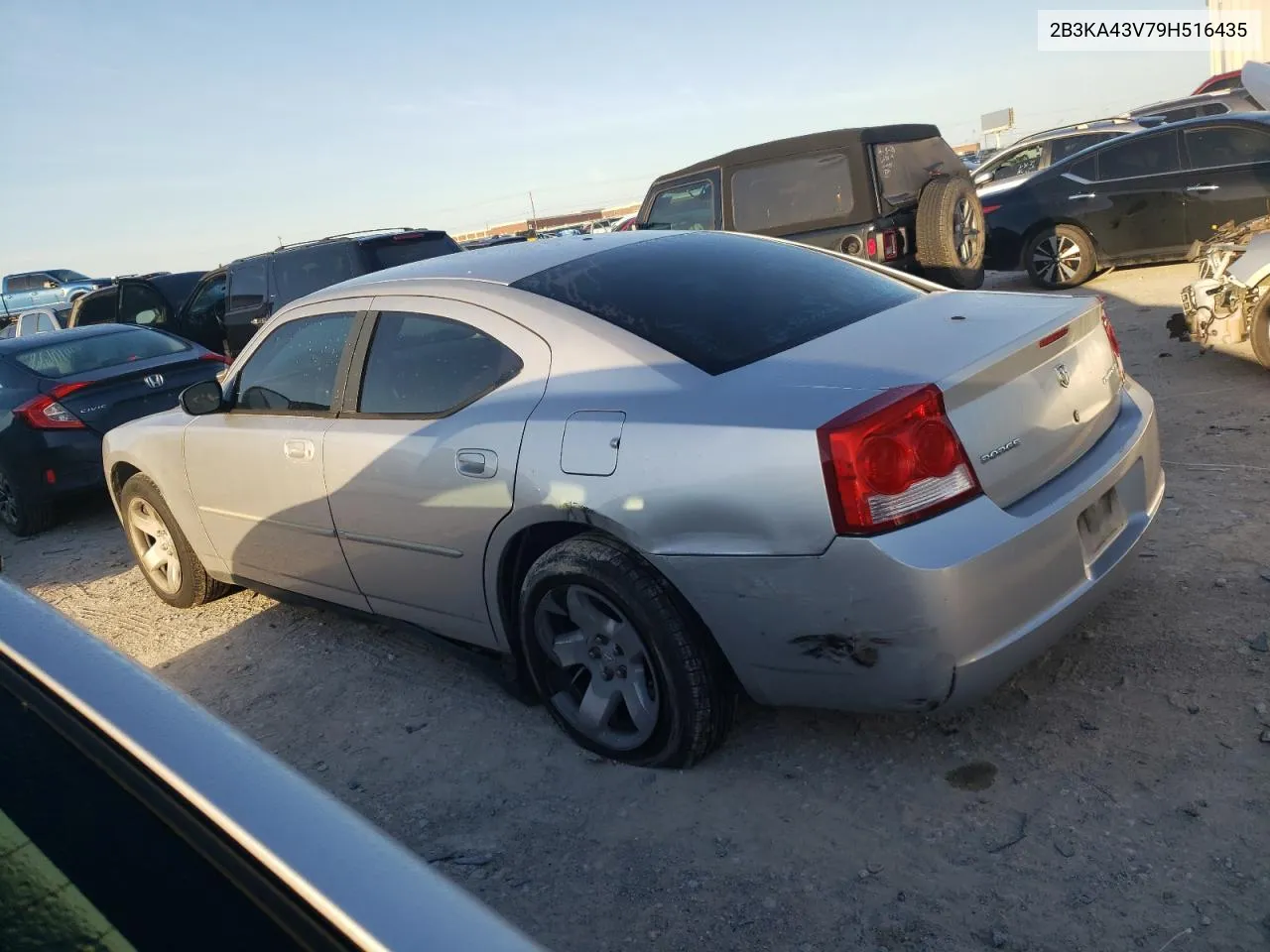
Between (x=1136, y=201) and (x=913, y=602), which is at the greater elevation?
(x=1136, y=201)

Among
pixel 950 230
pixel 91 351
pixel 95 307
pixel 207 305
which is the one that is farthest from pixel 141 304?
pixel 950 230

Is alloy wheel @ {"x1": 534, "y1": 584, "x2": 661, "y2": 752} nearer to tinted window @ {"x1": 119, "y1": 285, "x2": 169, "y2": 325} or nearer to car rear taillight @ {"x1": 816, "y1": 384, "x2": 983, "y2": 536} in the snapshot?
car rear taillight @ {"x1": 816, "y1": 384, "x2": 983, "y2": 536}

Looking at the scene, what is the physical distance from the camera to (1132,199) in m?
10.2

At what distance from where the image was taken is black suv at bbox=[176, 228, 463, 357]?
9.48 metres

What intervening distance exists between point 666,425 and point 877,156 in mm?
6528

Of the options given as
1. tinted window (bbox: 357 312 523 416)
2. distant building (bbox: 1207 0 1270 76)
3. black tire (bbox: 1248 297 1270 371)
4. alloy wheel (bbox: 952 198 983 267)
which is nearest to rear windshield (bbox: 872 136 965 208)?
alloy wheel (bbox: 952 198 983 267)

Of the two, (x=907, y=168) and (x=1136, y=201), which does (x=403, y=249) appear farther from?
(x=1136, y=201)

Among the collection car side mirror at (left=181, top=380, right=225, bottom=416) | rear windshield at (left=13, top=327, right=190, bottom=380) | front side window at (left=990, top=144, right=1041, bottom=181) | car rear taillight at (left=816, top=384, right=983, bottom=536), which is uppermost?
front side window at (left=990, top=144, right=1041, bottom=181)

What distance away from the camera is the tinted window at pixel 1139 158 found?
32.5 feet

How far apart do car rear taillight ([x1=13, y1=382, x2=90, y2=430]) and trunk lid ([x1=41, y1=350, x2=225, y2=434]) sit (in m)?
0.03

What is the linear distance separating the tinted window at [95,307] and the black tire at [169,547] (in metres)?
8.98

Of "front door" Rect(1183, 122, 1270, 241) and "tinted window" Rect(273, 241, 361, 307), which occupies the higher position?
"tinted window" Rect(273, 241, 361, 307)

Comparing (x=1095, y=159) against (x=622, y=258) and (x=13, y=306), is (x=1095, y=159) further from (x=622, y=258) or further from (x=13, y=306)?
(x=13, y=306)

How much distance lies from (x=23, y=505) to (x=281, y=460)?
4353mm
